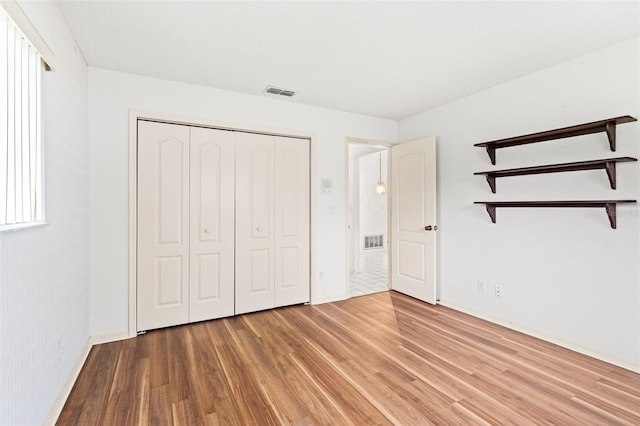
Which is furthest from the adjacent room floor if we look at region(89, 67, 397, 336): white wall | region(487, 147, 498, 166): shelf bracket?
region(89, 67, 397, 336): white wall

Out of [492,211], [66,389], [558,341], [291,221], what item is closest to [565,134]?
[492,211]

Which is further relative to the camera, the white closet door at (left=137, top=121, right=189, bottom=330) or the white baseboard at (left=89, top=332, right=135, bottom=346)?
the white closet door at (left=137, top=121, right=189, bottom=330)

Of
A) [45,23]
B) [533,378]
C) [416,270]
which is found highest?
[45,23]

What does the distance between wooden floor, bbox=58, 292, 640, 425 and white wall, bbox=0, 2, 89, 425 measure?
14.8 inches

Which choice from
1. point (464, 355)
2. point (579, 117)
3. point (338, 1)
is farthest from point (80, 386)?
point (579, 117)

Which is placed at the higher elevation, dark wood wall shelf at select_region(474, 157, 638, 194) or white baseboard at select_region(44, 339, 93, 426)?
dark wood wall shelf at select_region(474, 157, 638, 194)

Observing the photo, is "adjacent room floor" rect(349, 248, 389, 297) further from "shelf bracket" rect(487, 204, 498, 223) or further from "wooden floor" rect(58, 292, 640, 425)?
"shelf bracket" rect(487, 204, 498, 223)

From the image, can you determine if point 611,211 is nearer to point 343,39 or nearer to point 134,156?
point 343,39

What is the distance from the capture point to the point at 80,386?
2.14m

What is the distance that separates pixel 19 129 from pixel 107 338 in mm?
2164

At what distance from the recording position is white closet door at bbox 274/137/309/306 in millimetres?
3783

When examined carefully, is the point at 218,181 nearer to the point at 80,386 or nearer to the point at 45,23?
the point at 45,23

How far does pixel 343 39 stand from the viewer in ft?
7.84

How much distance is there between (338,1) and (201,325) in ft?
10.4
